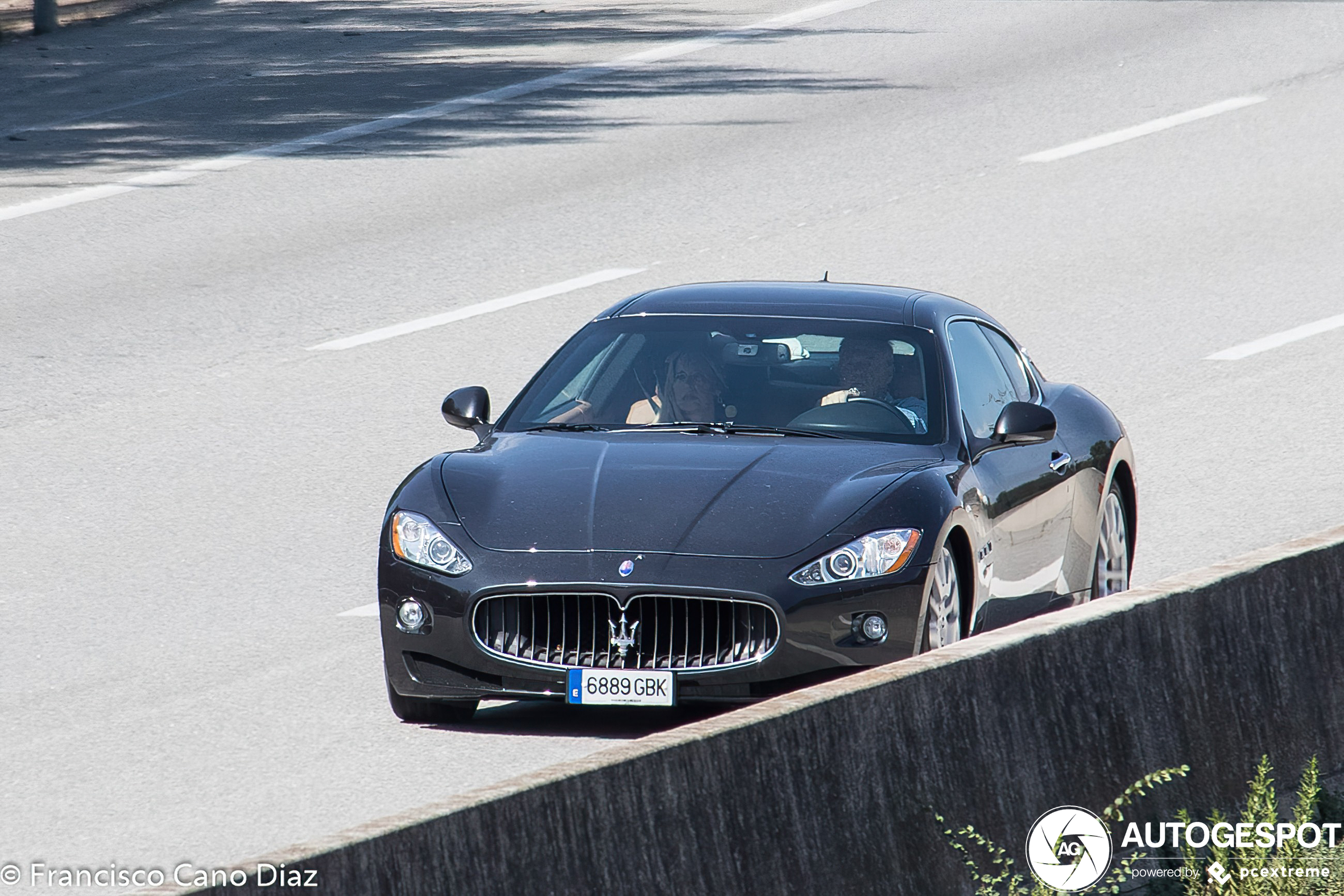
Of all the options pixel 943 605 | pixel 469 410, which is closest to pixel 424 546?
pixel 469 410

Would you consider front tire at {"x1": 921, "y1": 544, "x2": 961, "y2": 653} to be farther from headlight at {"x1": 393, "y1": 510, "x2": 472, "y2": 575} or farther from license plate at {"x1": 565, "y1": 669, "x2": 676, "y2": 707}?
headlight at {"x1": 393, "y1": 510, "x2": 472, "y2": 575}

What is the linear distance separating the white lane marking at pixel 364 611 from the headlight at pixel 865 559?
2615 mm

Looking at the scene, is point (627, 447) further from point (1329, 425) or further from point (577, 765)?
point (1329, 425)

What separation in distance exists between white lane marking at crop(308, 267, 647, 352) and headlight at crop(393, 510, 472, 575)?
21.3 ft

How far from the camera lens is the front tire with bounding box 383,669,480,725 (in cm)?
730

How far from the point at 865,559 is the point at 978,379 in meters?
1.77

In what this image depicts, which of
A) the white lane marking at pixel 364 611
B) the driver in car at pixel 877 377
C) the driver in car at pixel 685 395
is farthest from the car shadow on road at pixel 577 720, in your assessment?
the driver in car at pixel 877 377

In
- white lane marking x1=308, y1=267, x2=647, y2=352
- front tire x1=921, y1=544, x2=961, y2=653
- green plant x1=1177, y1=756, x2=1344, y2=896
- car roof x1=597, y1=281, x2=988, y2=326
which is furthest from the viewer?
white lane marking x1=308, y1=267, x2=647, y2=352

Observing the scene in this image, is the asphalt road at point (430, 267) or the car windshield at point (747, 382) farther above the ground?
the car windshield at point (747, 382)

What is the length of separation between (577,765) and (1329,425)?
843cm

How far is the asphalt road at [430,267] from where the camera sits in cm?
753

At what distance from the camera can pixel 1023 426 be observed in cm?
786

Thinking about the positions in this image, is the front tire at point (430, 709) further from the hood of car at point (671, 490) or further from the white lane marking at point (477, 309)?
the white lane marking at point (477, 309)

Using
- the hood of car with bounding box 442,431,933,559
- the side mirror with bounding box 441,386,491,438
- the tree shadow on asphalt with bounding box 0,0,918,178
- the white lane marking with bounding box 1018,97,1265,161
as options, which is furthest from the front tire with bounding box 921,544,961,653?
the tree shadow on asphalt with bounding box 0,0,918,178
